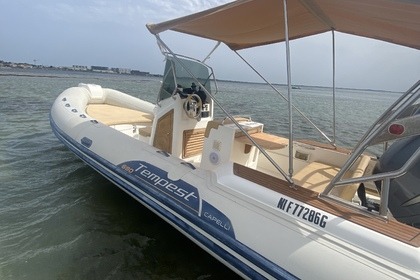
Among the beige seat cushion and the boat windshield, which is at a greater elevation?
the boat windshield

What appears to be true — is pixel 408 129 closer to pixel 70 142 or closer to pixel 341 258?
pixel 341 258

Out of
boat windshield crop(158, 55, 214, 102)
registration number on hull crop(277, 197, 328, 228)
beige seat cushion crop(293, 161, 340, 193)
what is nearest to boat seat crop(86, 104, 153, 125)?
boat windshield crop(158, 55, 214, 102)

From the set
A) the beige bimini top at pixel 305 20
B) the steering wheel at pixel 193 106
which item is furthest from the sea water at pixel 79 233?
the beige bimini top at pixel 305 20

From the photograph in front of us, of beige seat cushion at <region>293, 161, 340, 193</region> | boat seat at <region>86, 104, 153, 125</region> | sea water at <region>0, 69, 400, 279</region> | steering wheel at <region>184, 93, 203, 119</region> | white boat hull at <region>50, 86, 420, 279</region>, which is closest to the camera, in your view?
white boat hull at <region>50, 86, 420, 279</region>

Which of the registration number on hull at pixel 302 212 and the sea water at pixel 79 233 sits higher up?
the registration number on hull at pixel 302 212

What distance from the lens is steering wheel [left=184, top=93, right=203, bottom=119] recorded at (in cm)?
422

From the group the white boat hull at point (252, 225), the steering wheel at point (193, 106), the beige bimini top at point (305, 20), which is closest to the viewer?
the white boat hull at point (252, 225)

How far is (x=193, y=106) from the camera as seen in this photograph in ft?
14.1

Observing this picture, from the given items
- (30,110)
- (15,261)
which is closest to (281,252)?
(15,261)

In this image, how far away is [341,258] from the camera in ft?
6.70

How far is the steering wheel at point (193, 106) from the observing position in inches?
166

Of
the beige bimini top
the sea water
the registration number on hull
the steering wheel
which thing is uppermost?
the beige bimini top

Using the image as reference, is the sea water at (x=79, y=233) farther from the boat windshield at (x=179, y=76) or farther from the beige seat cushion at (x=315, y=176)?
the boat windshield at (x=179, y=76)

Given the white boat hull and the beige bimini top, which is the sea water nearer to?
the white boat hull
